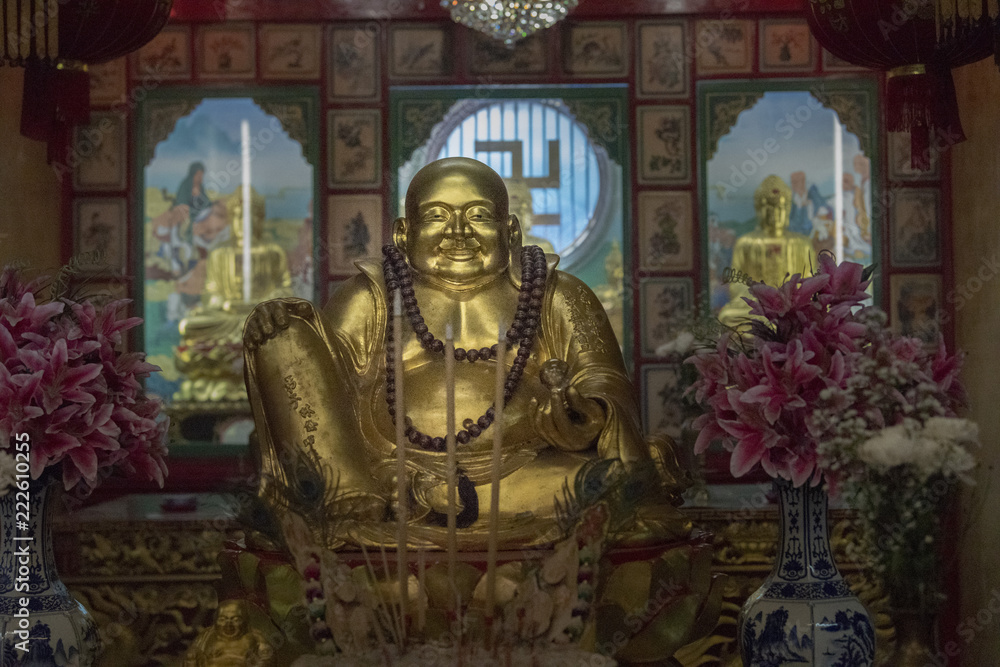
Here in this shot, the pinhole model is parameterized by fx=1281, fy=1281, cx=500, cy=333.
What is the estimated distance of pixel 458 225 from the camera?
3.46 m

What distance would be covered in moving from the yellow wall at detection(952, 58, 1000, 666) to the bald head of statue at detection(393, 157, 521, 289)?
5.50 ft

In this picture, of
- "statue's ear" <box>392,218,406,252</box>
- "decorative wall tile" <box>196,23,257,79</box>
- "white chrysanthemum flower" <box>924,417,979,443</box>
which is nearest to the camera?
"white chrysanthemum flower" <box>924,417,979,443</box>

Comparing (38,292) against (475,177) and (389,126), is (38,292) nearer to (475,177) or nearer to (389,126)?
(475,177)

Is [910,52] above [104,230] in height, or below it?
above

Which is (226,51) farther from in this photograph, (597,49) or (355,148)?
(597,49)

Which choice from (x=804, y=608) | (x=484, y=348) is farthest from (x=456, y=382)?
(x=804, y=608)

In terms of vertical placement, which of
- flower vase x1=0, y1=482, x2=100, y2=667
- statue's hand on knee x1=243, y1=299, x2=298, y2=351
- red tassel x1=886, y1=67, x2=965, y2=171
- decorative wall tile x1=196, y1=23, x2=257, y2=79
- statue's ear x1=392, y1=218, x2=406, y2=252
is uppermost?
decorative wall tile x1=196, y1=23, x2=257, y2=79

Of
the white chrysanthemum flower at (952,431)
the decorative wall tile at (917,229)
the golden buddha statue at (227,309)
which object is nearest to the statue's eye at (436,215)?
the white chrysanthemum flower at (952,431)

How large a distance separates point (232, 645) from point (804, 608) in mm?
1176

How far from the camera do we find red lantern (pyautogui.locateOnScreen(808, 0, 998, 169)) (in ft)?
10.7

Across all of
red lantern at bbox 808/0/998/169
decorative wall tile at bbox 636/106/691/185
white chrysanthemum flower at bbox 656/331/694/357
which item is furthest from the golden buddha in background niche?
decorative wall tile at bbox 636/106/691/185

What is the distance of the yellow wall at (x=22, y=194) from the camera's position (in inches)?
175

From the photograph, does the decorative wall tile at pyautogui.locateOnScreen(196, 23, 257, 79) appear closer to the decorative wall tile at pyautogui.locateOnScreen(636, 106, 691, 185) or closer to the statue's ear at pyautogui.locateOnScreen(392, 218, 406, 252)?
the decorative wall tile at pyautogui.locateOnScreen(636, 106, 691, 185)

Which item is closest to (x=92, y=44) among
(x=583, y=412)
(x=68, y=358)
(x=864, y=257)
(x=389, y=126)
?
(x=68, y=358)
